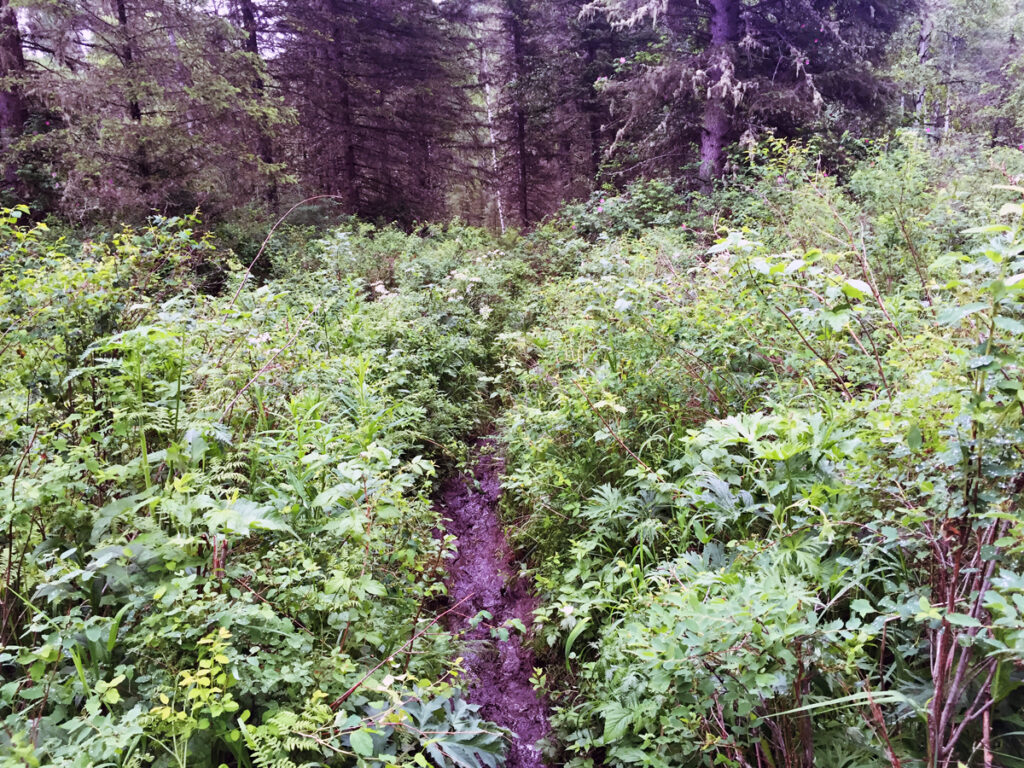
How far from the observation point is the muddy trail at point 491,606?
2.99m

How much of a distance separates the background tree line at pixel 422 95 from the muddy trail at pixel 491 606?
8699 millimetres

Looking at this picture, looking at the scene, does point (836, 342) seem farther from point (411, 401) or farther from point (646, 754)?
point (411, 401)

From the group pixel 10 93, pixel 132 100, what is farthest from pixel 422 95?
pixel 10 93

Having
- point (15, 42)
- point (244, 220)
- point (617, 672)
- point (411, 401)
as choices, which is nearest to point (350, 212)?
point (244, 220)

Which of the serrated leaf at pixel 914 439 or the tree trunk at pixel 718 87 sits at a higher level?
the tree trunk at pixel 718 87

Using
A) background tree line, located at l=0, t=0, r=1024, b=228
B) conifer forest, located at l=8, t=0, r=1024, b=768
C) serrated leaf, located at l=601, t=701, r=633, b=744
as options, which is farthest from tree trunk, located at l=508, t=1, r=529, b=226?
serrated leaf, located at l=601, t=701, r=633, b=744

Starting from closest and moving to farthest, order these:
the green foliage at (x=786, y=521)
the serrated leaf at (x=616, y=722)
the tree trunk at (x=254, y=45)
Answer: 1. the green foliage at (x=786, y=521)
2. the serrated leaf at (x=616, y=722)
3. the tree trunk at (x=254, y=45)

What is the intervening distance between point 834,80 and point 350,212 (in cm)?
1275

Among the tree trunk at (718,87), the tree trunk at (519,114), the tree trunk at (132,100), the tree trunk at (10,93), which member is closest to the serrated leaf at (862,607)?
the tree trunk at (718,87)

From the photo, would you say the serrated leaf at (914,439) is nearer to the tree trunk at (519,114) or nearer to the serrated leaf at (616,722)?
the serrated leaf at (616,722)

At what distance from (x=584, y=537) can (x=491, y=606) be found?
0.84m

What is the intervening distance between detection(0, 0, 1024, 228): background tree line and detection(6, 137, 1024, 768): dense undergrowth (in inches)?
268

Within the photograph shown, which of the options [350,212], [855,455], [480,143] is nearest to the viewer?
[855,455]

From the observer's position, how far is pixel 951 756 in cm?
175
